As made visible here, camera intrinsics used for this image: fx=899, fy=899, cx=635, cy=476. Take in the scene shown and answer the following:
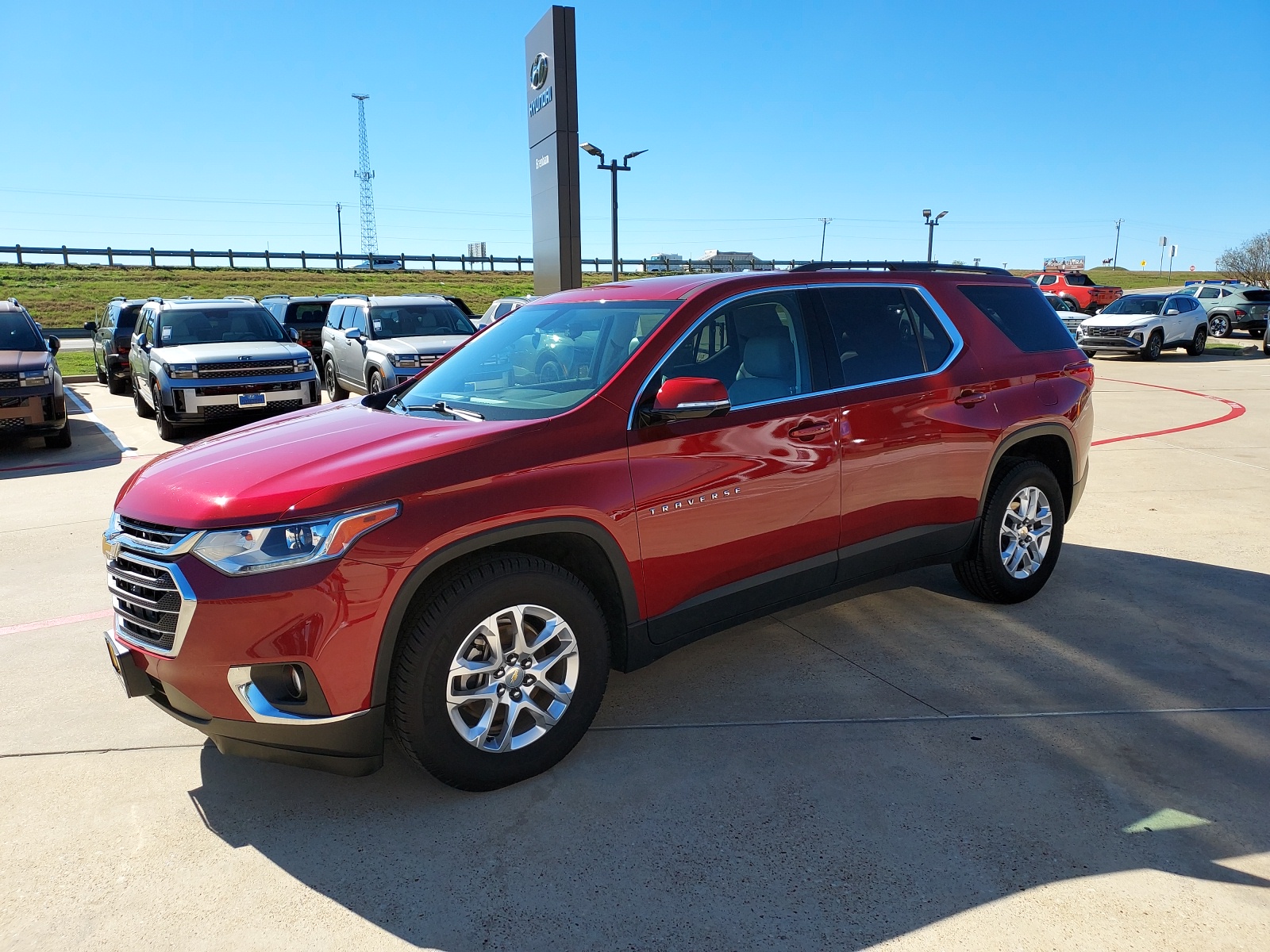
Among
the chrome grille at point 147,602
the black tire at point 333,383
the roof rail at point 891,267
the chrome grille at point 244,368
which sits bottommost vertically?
the black tire at point 333,383

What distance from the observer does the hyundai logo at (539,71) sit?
18441 millimetres

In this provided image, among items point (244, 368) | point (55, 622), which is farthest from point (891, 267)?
point (244, 368)

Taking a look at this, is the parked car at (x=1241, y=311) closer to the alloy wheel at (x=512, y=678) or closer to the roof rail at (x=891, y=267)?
the roof rail at (x=891, y=267)

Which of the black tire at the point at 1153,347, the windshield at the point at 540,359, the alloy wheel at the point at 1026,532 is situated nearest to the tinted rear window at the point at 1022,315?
the alloy wheel at the point at 1026,532

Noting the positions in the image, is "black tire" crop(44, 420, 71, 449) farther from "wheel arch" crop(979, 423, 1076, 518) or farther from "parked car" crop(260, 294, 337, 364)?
"wheel arch" crop(979, 423, 1076, 518)

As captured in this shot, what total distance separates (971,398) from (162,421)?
9.85 metres

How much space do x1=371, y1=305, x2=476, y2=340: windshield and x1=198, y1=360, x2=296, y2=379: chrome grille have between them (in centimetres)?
209

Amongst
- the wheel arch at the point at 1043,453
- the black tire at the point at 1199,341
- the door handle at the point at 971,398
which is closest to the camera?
the door handle at the point at 971,398

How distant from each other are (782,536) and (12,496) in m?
7.48

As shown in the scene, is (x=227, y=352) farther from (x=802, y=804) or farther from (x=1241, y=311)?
(x=1241, y=311)

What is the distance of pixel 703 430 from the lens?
136 inches

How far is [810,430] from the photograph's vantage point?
3.77 metres

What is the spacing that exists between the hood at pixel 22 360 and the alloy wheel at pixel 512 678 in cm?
911

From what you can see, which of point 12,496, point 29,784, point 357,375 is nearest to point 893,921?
point 29,784
